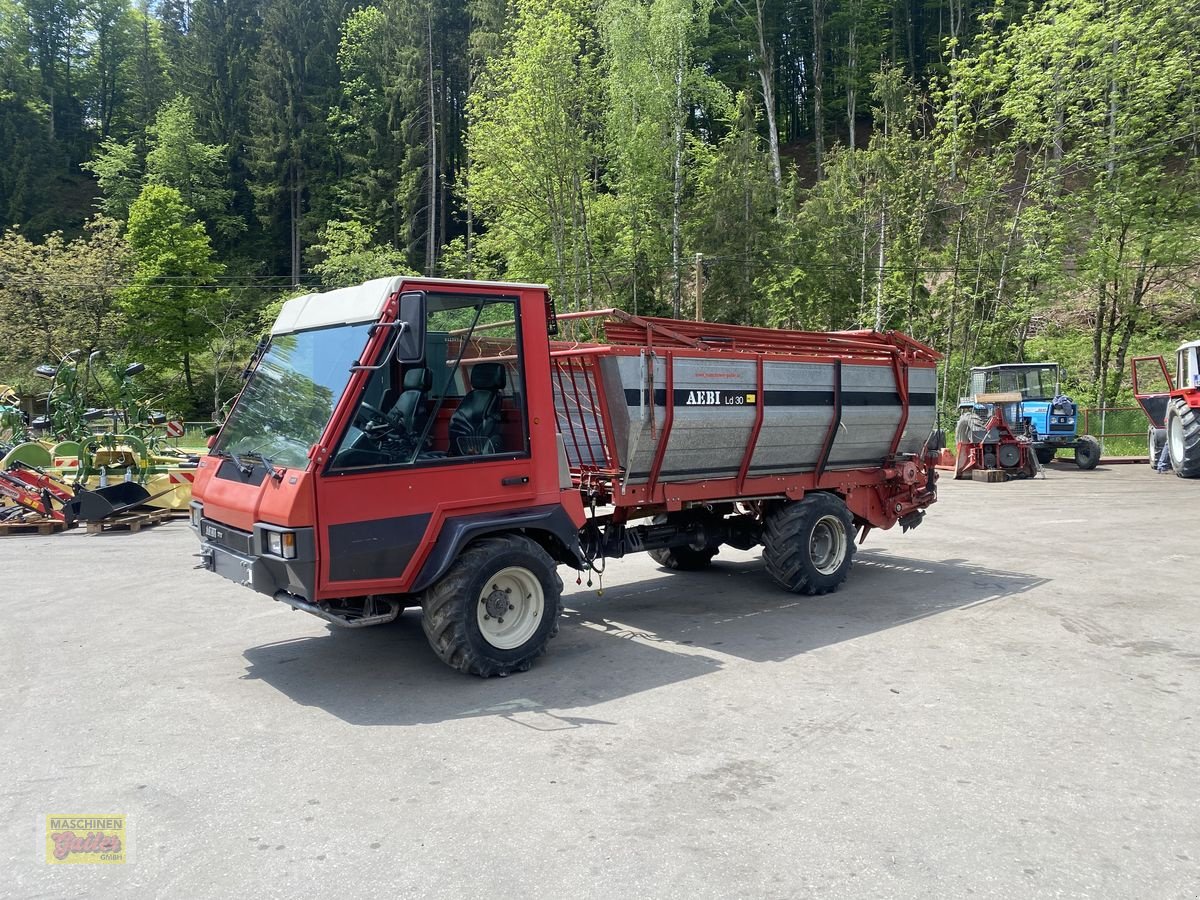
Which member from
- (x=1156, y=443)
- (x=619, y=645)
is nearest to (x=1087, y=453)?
(x=1156, y=443)

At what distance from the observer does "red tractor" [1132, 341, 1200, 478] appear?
17828 millimetres

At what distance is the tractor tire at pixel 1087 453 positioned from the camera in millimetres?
21031

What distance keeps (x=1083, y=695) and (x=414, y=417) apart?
471 cm

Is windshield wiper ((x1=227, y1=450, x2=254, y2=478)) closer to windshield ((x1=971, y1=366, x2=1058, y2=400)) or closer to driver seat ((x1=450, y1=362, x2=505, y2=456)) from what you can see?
driver seat ((x1=450, y1=362, x2=505, y2=456))

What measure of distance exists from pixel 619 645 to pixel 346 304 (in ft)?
10.8

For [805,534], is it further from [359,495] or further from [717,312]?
[717,312]

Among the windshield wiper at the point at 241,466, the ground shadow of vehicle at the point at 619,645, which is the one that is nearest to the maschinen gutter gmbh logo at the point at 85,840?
the ground shadow of vehicle at the point at 619,645

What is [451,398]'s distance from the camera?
5.61 metres

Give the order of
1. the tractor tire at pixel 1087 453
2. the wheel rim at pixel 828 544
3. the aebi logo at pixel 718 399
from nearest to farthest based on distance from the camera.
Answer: the aebi logo at pixel 718 399 → the wheel rim at pixel 828 544 → the tractor tire at pixel 1087 453

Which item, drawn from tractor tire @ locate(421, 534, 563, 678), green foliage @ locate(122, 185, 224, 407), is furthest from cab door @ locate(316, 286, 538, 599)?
green foliage @ locate(122, 185, 224, 407)

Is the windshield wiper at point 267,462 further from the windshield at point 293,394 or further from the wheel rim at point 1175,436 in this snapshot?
the wheel rim at point 1175,436

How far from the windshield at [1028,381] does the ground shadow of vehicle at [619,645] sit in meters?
14.1

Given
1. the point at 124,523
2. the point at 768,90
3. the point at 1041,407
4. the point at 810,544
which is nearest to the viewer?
the point at 810,544

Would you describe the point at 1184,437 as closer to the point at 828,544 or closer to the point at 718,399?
the point at 828,544
